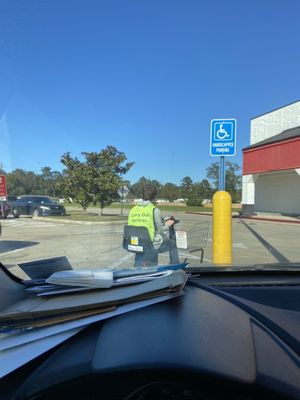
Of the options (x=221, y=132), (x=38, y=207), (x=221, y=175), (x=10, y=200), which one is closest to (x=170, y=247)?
(x=221, y=175)

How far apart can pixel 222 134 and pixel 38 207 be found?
2.11 meters

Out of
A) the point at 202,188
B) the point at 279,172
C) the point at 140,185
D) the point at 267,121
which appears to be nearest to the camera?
the point at 140,185

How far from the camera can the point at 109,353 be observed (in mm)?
1378

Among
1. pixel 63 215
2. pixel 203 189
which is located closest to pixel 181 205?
pixel 203 189

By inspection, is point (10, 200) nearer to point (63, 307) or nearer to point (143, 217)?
point (63, 307)

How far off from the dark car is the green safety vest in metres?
0.90

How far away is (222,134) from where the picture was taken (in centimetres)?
436

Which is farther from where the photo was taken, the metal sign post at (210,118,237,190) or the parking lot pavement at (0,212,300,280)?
the metal sign post at (210,118,237,190)

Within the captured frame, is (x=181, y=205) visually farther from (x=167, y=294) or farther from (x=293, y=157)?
(x=293, y=157)

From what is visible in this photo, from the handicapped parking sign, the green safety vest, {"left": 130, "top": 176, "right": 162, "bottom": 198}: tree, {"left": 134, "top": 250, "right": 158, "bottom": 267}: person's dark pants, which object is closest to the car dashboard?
{"left": 130, "top": 176, "right": 162, "bottom": 198}: tree

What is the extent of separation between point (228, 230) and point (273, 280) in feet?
13.9

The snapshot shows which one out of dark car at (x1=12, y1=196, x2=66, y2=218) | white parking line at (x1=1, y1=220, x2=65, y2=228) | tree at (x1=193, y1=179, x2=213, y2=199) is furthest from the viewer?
tree at (x1=193, y1=179, x2=213, y2=199)

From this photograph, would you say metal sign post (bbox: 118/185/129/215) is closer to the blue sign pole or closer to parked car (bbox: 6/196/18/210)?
parked car (bbox: 6/196/18/210)

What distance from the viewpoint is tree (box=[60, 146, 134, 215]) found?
253cm
